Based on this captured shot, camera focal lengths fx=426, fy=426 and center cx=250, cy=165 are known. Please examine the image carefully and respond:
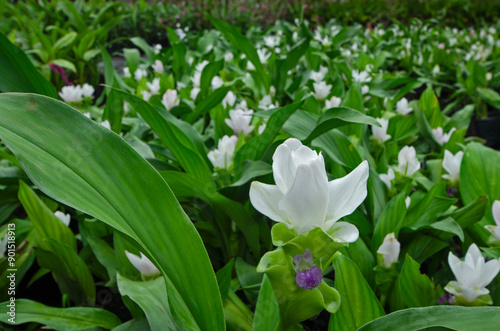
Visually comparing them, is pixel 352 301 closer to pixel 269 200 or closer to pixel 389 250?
pixel 389 250

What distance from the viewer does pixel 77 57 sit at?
10.5 feet

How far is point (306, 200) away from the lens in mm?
485

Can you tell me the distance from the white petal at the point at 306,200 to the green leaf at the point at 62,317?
22.4 inches

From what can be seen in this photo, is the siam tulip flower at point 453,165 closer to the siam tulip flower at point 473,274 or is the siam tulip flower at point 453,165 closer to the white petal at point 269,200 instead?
the siam tulip flower at point 473,274

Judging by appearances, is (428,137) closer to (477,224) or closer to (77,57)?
(477,224)

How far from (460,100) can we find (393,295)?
249 cm

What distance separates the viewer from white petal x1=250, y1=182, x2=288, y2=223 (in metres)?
0.52

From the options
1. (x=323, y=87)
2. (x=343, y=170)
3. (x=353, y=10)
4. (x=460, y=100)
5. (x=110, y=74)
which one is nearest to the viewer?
(x=343, y=170)

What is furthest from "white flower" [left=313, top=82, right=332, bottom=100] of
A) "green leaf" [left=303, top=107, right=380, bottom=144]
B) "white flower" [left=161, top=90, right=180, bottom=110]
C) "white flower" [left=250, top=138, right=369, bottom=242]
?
"white flower" [left=250, top=138, right=369, bottom=242]

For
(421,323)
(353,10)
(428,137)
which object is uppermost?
(421,323)

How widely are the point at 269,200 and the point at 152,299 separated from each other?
32cm

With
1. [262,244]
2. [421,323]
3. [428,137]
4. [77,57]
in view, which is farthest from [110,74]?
[77,57]

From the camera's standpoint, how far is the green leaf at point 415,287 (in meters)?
0.82


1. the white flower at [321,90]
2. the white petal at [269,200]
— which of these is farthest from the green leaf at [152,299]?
the white flower at [321,90]
